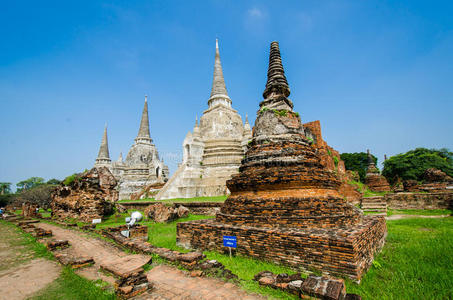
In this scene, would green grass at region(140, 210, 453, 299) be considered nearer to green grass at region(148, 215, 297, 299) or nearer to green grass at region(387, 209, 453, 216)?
green grass at region(148, 215, 297, 299)

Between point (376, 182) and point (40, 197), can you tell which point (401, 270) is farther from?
point (40, 197)

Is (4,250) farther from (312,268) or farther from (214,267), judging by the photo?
(312,268)

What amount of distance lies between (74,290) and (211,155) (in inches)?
742

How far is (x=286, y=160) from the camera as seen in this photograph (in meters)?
5.96

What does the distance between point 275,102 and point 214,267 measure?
528cm

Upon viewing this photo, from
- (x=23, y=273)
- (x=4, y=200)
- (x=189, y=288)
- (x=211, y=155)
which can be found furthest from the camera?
(x=4, y=200)

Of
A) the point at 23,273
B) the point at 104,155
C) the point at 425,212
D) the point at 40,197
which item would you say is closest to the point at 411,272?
the point at 23,273

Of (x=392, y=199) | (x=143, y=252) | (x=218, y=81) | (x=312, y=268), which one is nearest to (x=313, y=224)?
(x=312, y=268)

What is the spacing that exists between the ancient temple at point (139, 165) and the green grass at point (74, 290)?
75.6 ft

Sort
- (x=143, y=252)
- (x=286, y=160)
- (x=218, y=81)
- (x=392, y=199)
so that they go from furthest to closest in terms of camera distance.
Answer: (x=218, y=81) < (x=392, y=199) < (x=286, y=160) < (x=143, y=252)

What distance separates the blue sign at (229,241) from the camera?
4680 millimetres

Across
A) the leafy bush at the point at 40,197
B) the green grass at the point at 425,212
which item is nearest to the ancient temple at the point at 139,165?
the leafy bush at the point at 40,197

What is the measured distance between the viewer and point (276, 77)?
7.74 meters

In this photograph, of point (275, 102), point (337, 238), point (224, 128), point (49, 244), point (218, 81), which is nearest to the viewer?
point (337, 238)
